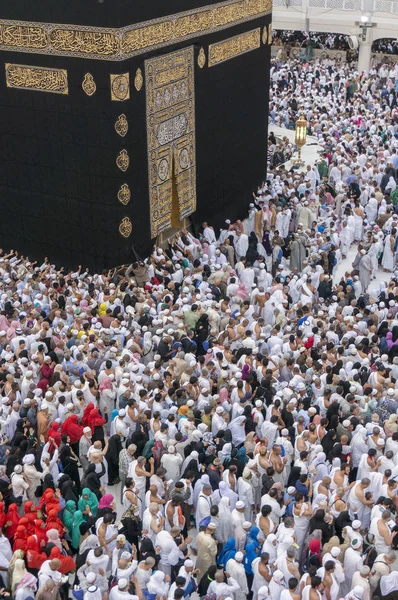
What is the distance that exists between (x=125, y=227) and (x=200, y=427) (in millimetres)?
5106

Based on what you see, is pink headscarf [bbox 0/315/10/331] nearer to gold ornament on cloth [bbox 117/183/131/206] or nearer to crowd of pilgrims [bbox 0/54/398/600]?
crowd of pilgrims [bbox 0/54/398/600]

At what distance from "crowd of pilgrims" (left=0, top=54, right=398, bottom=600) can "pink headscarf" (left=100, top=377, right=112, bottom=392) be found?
0.03 m

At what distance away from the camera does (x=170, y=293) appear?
11.6 metres

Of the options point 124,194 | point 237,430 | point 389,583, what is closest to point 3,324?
point 124,194

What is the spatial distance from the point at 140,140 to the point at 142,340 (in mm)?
3782

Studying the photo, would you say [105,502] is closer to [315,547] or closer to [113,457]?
[113,457]

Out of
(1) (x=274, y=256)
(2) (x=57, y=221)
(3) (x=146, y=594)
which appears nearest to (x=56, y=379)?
(3) (x=146, y=594)

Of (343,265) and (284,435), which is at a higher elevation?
(284,435)

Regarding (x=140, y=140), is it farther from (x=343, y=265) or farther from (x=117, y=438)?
(x=117, y=438)

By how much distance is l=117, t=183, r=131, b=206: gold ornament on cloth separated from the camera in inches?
486

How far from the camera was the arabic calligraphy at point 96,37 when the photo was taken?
11547 millimetres

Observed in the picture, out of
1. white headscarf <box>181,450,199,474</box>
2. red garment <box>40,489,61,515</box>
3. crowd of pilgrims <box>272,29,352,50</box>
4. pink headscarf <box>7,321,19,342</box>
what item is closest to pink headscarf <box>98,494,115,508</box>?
red garment <box>40,489,61,515</box>

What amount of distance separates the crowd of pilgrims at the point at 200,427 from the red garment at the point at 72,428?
2 centimetres

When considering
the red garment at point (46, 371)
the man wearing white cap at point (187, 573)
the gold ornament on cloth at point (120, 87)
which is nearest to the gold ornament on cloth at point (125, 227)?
the gold ornament on cloth at point (120, 87)
